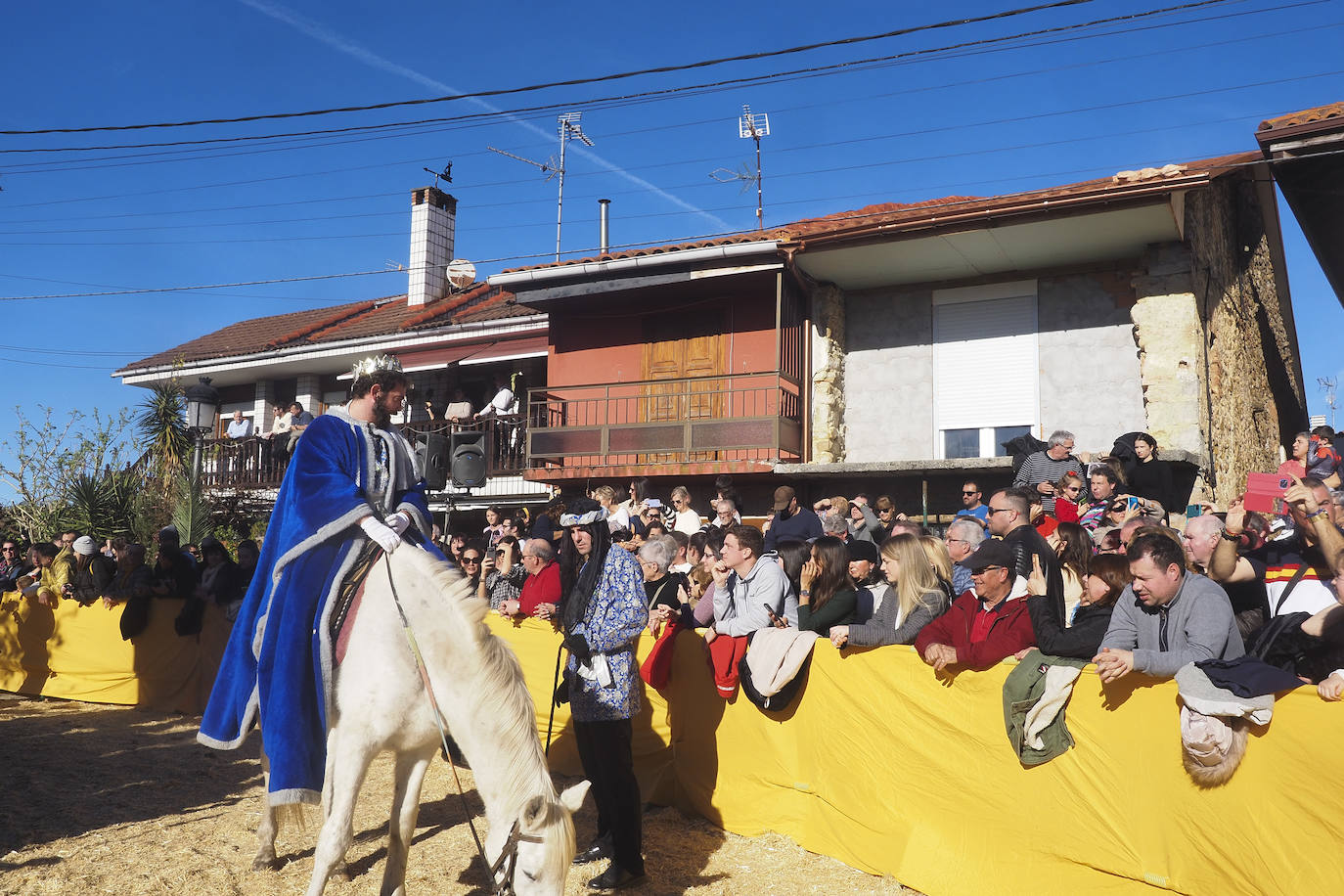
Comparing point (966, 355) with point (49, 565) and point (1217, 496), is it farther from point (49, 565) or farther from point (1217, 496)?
point (49, 565)

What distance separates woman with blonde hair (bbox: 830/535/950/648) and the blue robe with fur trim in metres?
2.37

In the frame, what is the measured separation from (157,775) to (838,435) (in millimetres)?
9916

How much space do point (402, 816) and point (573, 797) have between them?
47.6 inches

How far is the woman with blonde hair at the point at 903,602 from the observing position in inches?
215

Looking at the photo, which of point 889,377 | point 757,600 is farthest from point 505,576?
point 889,377

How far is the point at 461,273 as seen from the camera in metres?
21.8

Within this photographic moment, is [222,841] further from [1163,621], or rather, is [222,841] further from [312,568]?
[1163,621]

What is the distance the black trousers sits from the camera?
16.7 ft

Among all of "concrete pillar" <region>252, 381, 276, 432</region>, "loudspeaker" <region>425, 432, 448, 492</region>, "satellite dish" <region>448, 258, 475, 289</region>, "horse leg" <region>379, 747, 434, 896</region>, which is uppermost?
"satellite dish" <region>448, 258, 475, 289</region>

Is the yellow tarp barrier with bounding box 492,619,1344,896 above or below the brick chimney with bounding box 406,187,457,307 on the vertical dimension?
below

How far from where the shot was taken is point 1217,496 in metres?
12.0

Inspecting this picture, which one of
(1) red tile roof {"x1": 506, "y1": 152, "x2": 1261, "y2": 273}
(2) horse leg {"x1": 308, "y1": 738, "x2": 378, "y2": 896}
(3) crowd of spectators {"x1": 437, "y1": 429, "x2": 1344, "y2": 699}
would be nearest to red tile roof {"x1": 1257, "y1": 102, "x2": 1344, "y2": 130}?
(1) red tile roof {"x1": 506, "y1": 152, "x2": 1261, "y2": 273}

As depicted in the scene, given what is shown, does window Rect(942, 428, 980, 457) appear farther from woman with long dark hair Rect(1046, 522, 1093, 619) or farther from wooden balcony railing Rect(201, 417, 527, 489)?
woman with long dark hair Rect(1046, 522, 1093, 619)

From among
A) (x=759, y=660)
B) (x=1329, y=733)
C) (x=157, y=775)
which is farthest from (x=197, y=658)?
(x=1329, y=733)
